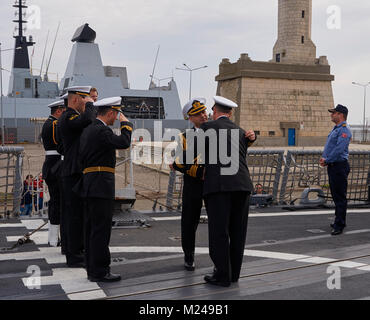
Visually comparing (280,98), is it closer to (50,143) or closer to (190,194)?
(50,143)

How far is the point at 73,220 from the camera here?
17.8 ft

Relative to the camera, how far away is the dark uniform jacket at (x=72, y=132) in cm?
504

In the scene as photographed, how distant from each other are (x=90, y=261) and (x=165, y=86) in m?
65.0

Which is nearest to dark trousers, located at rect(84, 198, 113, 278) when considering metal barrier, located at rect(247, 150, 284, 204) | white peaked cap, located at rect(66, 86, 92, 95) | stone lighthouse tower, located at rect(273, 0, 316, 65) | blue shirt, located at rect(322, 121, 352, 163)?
white peaked cap, located at rect(66, 86, 92, 95)

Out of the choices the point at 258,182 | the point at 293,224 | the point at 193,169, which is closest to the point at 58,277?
the point at 193,169

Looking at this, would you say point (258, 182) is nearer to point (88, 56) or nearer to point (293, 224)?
point (293, 224)

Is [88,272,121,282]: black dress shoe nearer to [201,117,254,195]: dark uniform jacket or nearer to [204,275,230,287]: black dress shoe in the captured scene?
[204,275,230,287]: black dress shoe

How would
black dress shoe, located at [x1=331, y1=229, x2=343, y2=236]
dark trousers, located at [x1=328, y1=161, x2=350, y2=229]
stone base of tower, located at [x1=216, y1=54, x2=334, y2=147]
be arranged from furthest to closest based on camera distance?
1. stone base of tower, located at [x1=216, y1=54, x2=334, y2=147]
2. dark trousers, located at [x1=328, y1=161, x2=350, y2=229]
3. black dress shoe, located at [x1=331, y1=229, x2=343, y2=236]

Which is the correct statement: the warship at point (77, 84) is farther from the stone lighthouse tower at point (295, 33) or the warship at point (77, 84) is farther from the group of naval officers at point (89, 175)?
the group of naval officers at point (89, 175)

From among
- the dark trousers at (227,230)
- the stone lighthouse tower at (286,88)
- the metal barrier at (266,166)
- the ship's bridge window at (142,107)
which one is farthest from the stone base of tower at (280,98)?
the dark trousers at (227,230)

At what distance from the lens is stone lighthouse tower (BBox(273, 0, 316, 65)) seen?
156 feet

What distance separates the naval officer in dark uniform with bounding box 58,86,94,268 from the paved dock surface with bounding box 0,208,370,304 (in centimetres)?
27

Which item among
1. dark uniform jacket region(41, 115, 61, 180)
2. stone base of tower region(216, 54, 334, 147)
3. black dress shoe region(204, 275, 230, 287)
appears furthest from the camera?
stone base of tower region(216, 54, 334, 147)
